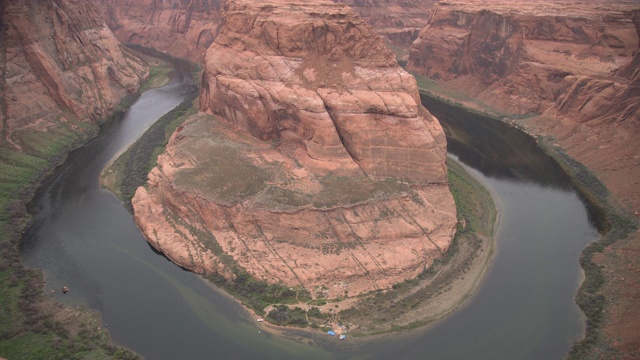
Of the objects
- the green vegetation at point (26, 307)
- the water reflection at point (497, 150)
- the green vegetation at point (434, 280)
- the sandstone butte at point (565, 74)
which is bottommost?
the green vegetation at point (26, 307)

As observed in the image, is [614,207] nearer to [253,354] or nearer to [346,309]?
[346,309]

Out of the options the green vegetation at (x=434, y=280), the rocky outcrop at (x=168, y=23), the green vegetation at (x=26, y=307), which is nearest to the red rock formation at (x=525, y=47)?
the green vegetation at (x=434, y=280)

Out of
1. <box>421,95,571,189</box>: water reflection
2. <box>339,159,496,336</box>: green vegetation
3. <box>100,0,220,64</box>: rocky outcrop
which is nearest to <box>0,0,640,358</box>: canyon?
<box>339,159,496,336</box>: green vegetation

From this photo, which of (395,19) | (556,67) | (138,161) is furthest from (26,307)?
(395,19)

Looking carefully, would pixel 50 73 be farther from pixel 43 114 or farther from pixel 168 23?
pixel 168 23

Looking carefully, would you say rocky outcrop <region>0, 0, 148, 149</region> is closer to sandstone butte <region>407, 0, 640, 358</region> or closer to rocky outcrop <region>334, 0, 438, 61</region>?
sandstone butte <region>407, 0, 640, 358</region>

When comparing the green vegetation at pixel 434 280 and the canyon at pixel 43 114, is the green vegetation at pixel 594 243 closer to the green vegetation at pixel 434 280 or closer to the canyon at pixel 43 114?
the green vegetation at pixel 434 280
